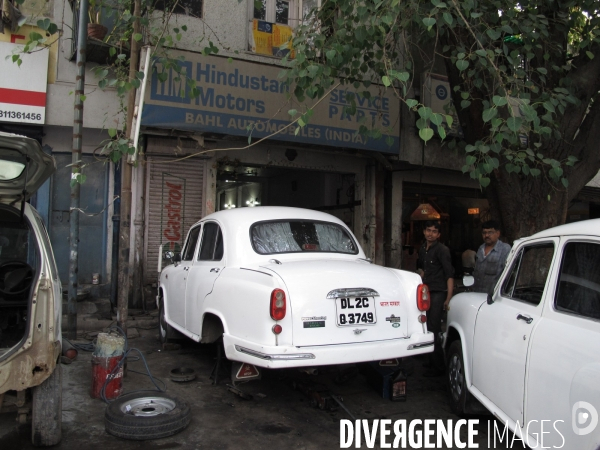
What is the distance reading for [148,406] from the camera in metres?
4.49

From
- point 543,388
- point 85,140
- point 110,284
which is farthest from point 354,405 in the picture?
point 85,140

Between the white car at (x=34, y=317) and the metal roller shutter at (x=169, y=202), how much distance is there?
17.2ft

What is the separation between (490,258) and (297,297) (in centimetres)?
275

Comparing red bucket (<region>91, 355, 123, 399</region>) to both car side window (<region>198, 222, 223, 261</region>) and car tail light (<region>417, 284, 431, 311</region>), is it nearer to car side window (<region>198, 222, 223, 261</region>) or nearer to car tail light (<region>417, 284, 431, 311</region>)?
car side window (<region>198, 222, 223, 261</region>)

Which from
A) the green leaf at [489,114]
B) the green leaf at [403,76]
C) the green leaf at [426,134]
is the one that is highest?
the green leaf at [403,76]

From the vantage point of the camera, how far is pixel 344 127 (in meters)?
10.0

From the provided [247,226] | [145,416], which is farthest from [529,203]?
[145,416]

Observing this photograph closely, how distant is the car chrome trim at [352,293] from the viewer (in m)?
4.39

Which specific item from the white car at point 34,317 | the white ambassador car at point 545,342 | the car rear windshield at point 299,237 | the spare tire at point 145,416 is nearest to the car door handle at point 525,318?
the white ambassador car at point 545,342

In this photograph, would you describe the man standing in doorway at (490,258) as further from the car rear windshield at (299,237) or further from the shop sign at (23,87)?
the shop sign at (23,87)

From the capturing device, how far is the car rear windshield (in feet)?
17.6

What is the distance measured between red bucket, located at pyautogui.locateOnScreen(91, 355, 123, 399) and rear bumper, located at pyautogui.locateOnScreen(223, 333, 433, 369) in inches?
49.2

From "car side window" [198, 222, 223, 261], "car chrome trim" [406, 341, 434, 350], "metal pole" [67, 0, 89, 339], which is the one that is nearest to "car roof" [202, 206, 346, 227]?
"car side window" [198, 222, 223, 261]

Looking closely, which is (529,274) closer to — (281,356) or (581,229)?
(581,229)
